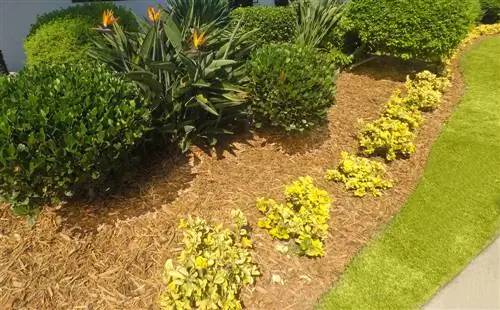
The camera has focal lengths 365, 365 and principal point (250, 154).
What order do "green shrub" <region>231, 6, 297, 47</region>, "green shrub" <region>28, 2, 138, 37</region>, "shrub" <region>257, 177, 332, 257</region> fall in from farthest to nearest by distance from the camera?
"green shrub" <region>231, 6, 297, 47</region>
"green shrub" <region>28, 2, 138, 37</region>
"shrub" <region>257, 177, 332, 257</region>

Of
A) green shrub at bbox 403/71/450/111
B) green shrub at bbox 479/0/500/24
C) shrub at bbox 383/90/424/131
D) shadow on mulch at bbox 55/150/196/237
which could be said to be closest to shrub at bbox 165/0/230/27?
shadow on mulch at bbox 55/150/196/237

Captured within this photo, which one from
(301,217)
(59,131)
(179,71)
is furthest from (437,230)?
(59,131)

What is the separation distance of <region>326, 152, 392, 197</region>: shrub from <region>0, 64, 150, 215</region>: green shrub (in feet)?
9.32

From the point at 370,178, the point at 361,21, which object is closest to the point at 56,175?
the point at 370,178

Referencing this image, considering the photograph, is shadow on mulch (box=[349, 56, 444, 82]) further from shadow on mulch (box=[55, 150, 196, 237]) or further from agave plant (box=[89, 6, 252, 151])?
shadow on mulch (box=[55, 150, 196, 237])

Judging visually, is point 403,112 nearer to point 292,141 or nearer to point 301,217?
point 292,141

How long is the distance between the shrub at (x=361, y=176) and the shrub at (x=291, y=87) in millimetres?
768

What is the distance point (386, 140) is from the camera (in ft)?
18.6

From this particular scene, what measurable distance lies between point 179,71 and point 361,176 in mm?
2855

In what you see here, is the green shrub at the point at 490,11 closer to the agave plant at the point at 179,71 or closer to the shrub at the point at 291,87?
the shrub at the point at 291,87

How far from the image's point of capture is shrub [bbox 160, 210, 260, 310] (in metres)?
3.22

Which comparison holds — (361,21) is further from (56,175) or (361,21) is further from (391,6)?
(56,175)

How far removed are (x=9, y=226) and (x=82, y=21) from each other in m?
4.36

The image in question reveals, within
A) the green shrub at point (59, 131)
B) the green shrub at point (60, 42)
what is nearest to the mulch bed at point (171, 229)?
the green shrub at point (59, 131)
